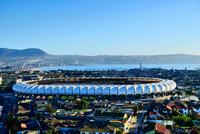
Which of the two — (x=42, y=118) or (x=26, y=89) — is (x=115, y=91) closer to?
(x=26, y=89)

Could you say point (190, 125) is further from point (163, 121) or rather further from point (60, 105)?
point (60, 105)

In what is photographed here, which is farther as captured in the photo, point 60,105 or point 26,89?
point 26,89

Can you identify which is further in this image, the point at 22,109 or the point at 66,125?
the point at 22,109

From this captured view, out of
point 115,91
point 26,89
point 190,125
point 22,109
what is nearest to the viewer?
point 190,125

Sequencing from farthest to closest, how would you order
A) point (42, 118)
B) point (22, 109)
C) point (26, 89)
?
point (26, 89), point (22, 109), point (42, 118)

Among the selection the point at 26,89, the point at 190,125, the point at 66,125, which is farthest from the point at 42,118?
the point at 26,89

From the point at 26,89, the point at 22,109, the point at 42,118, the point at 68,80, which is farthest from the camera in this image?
the point at 68,80

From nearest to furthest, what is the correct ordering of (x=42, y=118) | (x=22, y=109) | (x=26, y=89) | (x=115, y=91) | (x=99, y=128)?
(x=99, y=128), (x=42, y=118), (x=22, y=109), (x=115, y=91), (x=26, y=89)

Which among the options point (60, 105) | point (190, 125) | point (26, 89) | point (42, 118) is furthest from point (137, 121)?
point (26, 89)
